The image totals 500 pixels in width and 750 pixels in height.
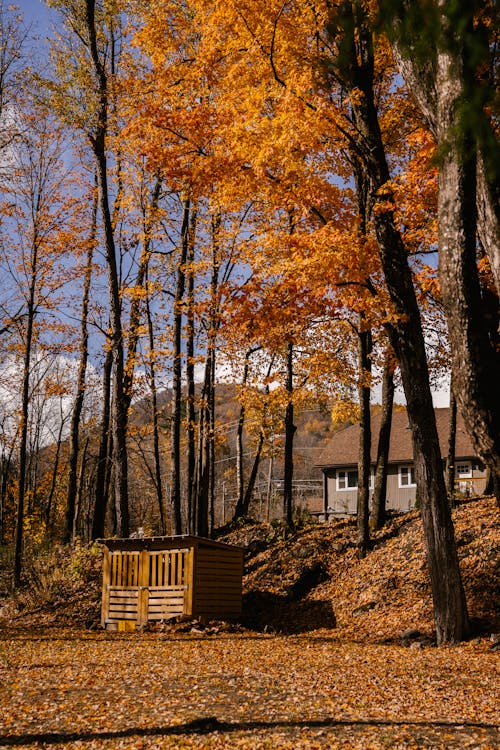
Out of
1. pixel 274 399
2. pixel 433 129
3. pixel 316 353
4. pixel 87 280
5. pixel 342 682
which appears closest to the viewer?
pixel 433 129

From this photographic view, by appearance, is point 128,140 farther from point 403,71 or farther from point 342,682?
point 342,682

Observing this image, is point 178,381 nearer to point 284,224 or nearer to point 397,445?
point 284,224

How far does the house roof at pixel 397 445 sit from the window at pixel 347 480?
84 cm

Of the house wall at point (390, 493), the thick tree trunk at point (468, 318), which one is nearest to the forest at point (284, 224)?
the thick tree trunk at point (468, 318)

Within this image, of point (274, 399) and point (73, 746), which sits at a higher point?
point (274, 399)

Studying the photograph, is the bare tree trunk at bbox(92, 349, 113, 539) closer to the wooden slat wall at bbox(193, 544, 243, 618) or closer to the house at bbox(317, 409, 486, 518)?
the wooden slat wall at bbox(193, 544, 243, 618)

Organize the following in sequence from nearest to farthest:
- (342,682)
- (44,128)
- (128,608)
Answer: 1. (342,682)
2. (128,608)
3. (44,128)

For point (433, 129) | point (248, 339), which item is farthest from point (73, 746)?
point (248, 339)

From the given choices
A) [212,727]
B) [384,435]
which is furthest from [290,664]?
[384,435]

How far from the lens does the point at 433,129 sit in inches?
212

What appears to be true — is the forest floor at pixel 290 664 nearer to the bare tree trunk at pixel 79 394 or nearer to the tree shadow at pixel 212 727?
the tree shadow at pixel 212 727

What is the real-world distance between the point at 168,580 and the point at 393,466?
2075 centimetres

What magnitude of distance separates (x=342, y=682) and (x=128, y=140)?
37.7 feet

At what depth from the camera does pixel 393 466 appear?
33.0 m
